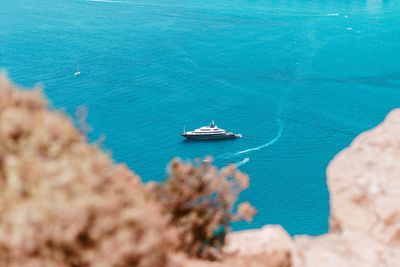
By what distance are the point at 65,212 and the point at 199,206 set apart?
15.9 feet

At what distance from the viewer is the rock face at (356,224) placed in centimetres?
1106

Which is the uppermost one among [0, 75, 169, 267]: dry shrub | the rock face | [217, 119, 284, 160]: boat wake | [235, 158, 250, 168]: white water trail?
[0, 75, 169, 267]: dry shrub

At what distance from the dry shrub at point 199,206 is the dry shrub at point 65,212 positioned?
2.79m

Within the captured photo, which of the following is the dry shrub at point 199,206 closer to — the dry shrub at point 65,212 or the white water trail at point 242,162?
the dry shrub at point 65,212

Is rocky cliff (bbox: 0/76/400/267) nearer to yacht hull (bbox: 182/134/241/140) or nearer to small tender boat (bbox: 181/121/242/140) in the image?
small tender boat (bbox: 181/121/242/140)

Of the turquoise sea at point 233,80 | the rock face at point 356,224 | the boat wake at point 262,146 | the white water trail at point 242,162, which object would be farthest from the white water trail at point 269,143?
the rock face at point 356,224

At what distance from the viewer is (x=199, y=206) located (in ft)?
37.8

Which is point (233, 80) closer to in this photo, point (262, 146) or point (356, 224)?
point (262, 146)

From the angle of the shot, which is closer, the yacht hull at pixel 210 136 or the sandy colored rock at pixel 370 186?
the sandy colored rock at pixel 370 186

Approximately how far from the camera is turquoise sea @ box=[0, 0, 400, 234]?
6619 cm

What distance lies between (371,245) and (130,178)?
6169 mm

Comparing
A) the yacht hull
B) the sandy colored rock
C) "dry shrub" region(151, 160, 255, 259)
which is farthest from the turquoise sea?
"dry shrub" region(151, 160, 255, 259)

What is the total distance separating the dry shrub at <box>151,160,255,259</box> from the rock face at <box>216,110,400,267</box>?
56 centimetres

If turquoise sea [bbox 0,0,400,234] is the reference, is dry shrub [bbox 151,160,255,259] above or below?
above
